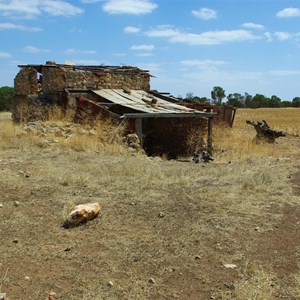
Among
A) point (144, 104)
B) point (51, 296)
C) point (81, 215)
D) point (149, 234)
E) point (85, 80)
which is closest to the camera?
point (51, 296)

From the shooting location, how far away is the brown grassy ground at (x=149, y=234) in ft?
13.4

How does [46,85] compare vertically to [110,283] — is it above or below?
above

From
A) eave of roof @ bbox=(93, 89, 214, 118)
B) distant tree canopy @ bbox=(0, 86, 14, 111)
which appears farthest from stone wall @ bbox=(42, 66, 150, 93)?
distant tree canopy @ bbox=(0, 86, 14, 111)

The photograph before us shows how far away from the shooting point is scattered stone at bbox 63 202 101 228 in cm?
560

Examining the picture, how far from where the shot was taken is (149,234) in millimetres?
5375

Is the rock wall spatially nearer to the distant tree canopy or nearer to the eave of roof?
the eave of roof

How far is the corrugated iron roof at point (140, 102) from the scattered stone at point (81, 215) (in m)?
9.85

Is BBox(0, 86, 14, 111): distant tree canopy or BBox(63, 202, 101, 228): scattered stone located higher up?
BBox(0, 86, 14, 111): distant tree canopy

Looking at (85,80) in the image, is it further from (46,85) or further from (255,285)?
(255,285)

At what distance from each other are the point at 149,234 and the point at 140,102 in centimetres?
1298

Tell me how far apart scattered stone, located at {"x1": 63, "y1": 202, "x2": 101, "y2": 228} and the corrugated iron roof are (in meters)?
9.85

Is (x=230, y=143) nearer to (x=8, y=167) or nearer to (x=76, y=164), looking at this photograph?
(x=76, y=164)

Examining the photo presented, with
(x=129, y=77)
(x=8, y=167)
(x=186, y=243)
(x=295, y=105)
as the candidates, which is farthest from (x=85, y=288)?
(x=295, y=105)

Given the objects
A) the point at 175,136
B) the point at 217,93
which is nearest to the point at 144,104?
the point at 175,136
